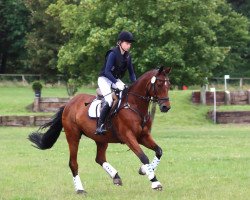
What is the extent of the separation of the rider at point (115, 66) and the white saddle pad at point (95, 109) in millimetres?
246

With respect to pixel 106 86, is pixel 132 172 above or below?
below

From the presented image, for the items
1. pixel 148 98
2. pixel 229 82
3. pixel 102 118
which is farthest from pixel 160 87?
pixel 229 82

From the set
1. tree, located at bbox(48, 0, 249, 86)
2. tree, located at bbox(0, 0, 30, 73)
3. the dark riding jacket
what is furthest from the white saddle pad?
tree, located at bbox(0, 0, 30, 73)

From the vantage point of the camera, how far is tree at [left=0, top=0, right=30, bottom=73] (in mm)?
77562

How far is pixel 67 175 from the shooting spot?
54.1 ft

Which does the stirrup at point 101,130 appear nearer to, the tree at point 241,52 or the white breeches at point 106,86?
the white breeches at point 106,86

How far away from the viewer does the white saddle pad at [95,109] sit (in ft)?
46.4

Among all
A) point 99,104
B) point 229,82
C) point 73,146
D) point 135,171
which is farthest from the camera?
point 229,82

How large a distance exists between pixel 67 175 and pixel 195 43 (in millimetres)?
19448

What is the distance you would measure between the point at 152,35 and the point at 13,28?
152 ft

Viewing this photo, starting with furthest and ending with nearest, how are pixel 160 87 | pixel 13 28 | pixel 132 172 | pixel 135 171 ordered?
pixel 13 28, pixel 135 171, pixel 132 172, pixel 160 87

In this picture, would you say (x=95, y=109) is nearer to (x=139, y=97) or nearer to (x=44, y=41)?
(x=139, y=97)

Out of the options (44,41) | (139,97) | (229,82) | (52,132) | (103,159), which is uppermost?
(139,97)

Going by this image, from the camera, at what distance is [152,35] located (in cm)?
3375
